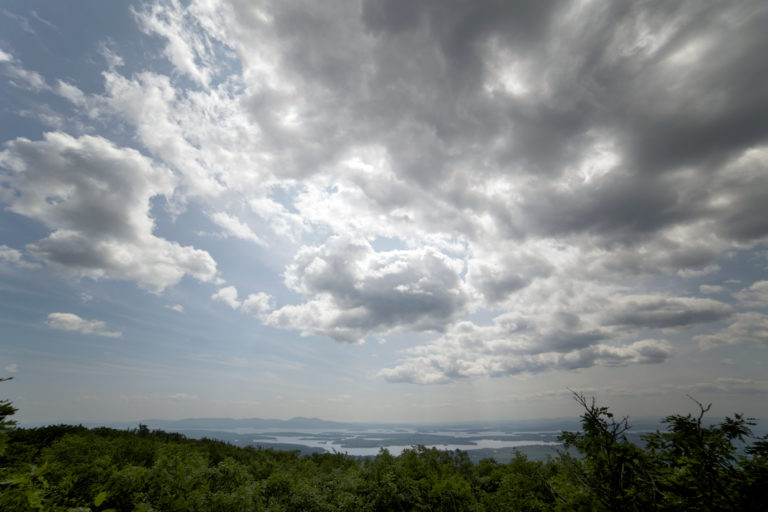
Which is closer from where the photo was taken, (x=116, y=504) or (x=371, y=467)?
(x=116, y=504)

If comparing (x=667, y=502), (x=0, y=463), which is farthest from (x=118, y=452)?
(x=667, y=502)

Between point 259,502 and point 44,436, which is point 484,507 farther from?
point 44,436

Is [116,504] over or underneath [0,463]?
underneath

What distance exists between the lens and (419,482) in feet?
42.6

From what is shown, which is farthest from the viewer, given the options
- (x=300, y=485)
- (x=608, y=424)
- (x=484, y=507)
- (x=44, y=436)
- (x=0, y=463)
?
(x=44, y=436)

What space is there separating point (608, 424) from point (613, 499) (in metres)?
1.17

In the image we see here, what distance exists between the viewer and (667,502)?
4.36 meters

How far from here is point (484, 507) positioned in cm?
1166

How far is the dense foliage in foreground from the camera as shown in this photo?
4.36 meters

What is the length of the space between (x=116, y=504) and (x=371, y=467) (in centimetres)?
989

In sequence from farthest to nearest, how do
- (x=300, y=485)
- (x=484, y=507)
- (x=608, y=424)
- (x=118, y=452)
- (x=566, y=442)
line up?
(x=118, y=452) → (x=300, y=485) → (x=484, y=507) → (x=566, y=442) → (x=608, y=424)

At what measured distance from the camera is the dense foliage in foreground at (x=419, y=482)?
14.3ft

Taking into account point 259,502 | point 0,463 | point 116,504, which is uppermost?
point 0,463

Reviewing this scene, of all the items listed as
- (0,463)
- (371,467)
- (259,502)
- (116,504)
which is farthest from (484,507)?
(0,463)
